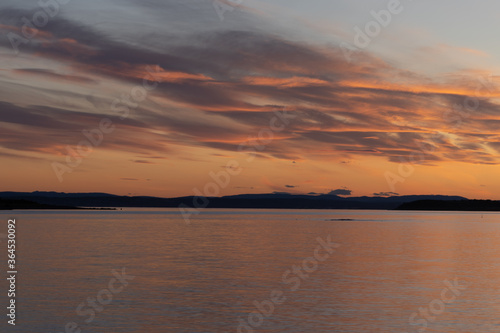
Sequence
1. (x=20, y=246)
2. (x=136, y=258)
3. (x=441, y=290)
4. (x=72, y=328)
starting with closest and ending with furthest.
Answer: (x=72, y=328) < (x=441, y=290) < (x=136, y=258) < (x=20, y=246)

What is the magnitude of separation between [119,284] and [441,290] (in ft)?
73.7

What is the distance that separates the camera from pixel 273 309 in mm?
34094

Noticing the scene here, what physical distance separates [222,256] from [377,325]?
3466 centimetres

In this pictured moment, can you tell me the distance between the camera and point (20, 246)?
74625mm

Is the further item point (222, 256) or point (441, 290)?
point (222, 256)

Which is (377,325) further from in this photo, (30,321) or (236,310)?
(30,321)

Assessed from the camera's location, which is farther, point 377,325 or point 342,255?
point 342,255

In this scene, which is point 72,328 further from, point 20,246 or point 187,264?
point 20,246

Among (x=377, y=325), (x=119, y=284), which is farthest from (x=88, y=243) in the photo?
(x=377, y=325)

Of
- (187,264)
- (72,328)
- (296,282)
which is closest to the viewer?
(72,328)

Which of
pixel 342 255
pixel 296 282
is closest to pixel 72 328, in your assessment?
pixel 296 282

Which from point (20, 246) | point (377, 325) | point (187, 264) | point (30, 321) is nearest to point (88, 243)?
point (20, 246)

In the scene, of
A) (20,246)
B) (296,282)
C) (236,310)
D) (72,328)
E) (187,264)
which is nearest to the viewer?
(72,328)

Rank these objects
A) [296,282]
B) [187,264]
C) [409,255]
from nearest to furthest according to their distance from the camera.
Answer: [296,282]
[187,264]
[409,255]
